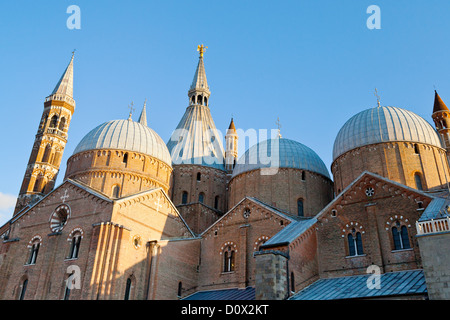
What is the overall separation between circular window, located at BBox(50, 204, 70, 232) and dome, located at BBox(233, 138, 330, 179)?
43.1 ft

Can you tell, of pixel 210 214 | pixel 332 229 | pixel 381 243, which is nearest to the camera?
pixel 381 243

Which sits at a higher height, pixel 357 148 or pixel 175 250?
pixel 357 148

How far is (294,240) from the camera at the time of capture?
68.4 ft

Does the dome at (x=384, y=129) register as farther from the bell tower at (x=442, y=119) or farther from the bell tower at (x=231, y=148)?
the bell tower at (x=231, y=148)

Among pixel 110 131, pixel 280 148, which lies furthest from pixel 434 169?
pixel 110 131

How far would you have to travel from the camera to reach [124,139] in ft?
103

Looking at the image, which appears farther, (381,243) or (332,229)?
(332,229)

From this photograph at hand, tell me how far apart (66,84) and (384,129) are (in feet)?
106

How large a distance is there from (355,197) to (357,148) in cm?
692

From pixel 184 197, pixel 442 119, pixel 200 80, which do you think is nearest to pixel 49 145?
pixel 184 197

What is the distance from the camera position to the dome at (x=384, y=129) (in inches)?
1089

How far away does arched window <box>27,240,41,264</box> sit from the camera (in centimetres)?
2575
